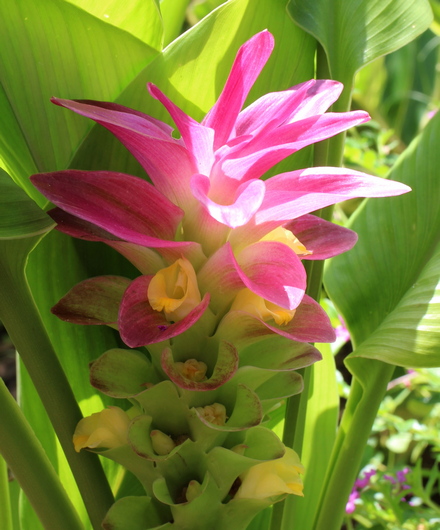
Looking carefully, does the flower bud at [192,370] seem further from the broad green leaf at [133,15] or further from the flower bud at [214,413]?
the broad green leaf at [133,15]

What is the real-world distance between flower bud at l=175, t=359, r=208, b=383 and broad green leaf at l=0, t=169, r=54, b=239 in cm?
10

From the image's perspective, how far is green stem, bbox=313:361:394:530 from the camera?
1.59 ft

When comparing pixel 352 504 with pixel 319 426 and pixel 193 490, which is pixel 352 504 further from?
pixel 193 490

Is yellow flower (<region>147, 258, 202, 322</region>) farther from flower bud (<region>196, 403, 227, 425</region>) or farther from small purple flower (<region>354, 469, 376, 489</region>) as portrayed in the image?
small purple flower (<region>354, 469, 376, 489</region>)

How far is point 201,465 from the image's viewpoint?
14.5 inches

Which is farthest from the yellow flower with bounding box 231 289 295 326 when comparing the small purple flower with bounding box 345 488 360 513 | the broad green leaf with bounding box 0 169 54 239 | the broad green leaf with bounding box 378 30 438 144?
the broad green leaf with bounding box 378 30 438 144

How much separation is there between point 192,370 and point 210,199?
0.30ft

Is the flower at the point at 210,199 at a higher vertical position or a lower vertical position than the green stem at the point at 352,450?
higher

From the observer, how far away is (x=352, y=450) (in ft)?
1.59

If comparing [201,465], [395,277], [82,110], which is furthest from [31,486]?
[395,277]

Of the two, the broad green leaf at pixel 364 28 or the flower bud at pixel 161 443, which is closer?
the flower bud at pixel 161 443

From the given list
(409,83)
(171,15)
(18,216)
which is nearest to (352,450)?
(18,216)

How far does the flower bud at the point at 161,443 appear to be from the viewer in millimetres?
354

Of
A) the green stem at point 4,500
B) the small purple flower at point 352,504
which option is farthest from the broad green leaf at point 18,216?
the small purple flower at point 352,504
